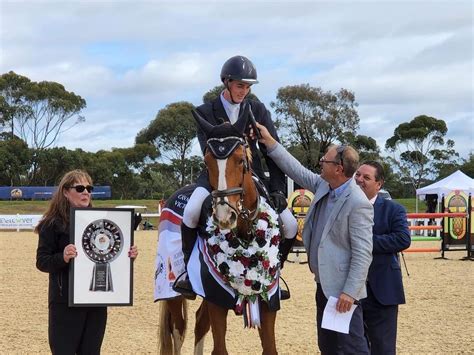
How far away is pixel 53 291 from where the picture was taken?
4.59 metres

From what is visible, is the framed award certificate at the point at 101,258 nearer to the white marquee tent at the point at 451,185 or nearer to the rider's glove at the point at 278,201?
the rider's glove at the point at 278,201

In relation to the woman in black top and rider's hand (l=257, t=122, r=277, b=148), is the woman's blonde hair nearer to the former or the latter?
the woman in black top

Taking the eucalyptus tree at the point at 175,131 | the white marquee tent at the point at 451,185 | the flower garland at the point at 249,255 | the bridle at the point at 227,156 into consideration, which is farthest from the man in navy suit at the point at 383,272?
the eucalyptus tree at the point at 175,131

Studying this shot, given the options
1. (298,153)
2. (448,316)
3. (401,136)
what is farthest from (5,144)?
(448,316)

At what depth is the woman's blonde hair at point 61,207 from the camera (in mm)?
4672

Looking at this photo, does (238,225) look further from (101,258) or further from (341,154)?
(101,258)

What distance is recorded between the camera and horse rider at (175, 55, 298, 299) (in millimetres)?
4656

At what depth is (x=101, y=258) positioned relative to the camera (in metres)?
4.70

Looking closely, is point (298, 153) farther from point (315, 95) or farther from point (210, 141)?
point (210, 141)

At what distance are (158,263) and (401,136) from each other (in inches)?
2173

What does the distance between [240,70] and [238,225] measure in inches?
47.2

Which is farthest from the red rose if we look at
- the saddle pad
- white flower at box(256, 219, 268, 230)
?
the saddle pad

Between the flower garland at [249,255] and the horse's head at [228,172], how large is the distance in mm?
250

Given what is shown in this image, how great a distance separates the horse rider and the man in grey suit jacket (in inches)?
18.1
